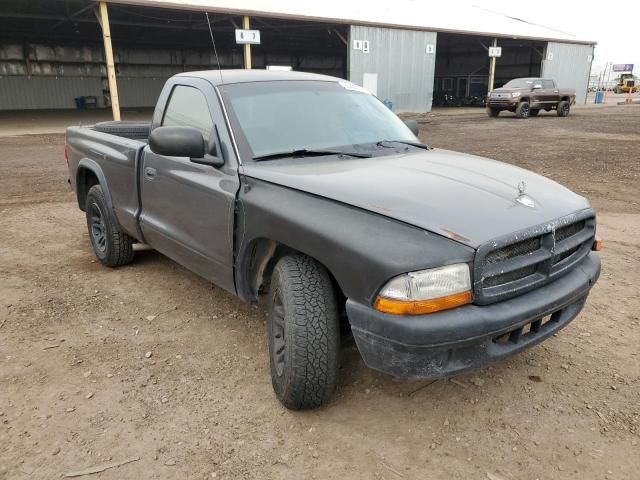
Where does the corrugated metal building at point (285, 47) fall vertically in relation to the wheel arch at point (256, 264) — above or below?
above

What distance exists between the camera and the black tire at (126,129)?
16.9 ft

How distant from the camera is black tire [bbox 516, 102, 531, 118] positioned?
2320cm

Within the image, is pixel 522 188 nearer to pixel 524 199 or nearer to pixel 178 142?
pixel 524 199

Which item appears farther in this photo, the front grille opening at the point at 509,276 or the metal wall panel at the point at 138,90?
the metal wall panel at the point at 138,90

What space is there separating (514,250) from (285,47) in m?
37.8

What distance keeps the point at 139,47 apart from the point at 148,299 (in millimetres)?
35875

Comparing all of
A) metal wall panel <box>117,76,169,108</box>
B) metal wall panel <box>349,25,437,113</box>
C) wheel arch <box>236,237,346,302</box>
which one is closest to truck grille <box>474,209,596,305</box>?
wheel arch <box>236,237,346,302</box>

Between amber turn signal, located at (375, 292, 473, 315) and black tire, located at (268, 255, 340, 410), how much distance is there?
38 cm

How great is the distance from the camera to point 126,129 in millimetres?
5207

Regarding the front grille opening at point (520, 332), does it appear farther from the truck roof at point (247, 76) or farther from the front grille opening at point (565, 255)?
the truck roof at point (247, 76)

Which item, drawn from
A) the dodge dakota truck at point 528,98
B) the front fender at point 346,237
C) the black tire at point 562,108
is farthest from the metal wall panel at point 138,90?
the front fender at point 346,237

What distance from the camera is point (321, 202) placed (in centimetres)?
250

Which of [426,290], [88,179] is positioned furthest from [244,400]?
[88,179]

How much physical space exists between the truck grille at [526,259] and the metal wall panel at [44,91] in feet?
121
